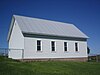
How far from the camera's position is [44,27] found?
3120 centimetres

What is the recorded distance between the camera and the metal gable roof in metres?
28.5

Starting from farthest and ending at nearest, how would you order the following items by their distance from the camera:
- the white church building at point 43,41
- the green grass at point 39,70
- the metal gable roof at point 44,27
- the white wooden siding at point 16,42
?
the metal gable roof at point 44,27
the white wooden siding at point 16,42
the white church building at point 43,41
the green grass at point 39,70

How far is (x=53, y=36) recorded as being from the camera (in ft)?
99.6

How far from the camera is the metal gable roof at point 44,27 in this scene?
28.5 m

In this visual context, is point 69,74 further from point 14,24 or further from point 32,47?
point 14,24

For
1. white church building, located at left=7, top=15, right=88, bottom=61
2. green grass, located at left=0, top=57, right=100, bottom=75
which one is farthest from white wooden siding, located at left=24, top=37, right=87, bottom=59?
green grass, located at left=0, top=57, right=100, bottom=75

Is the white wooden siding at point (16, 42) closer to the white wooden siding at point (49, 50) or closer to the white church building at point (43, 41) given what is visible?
the white church building at point (43, 41)

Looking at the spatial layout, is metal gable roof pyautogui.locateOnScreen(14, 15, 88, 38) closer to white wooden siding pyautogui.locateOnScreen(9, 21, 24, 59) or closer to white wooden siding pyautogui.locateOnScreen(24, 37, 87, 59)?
white wooden siding pyautogui.locateOnScreen(9, 21, 24, 59)

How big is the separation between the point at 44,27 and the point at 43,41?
3.08 m

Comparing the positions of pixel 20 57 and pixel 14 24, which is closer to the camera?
pixel 20 57

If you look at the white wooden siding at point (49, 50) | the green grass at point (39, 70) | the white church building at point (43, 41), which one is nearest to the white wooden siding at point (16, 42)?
the white church building at point (43, 41)

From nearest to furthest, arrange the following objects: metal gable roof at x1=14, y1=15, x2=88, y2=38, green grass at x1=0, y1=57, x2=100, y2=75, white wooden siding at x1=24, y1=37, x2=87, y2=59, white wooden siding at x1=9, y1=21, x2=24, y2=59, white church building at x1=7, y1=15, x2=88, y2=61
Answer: green grass at x1=0, y1=57, x2=100, y2=75
white wooden siding at x1=24, y1=37, x2=87, y2=59
white church building at x1=7, y1=15, x2=88, y2=61
white wooden siding at x1=9, y1=21, x2=24, y2=59
metal gable roof at x1=14, y1=15, x2=88, y2=38

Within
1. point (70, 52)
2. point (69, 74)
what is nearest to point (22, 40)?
point (70, 52)

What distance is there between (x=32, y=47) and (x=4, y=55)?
437 centimetres
